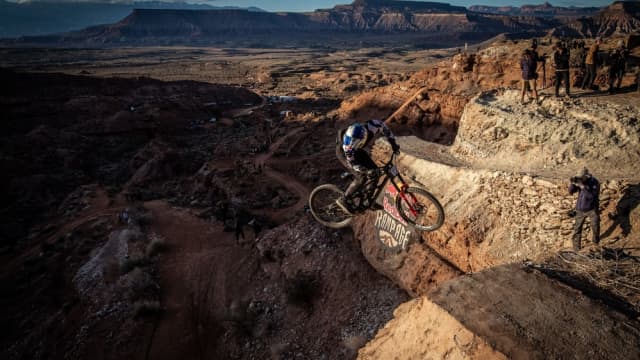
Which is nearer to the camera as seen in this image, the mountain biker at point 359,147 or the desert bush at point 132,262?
the mountain biker at point 359,147

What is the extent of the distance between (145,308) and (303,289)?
5387 millimetres

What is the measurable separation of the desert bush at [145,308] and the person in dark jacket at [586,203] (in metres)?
12.3

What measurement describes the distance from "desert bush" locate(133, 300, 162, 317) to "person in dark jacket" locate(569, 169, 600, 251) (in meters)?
12.3

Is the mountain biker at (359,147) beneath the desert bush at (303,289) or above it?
above

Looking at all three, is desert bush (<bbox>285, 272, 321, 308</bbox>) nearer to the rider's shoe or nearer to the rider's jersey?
the rider's shoe

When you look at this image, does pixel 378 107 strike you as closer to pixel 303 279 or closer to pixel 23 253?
A: pixel 303 279

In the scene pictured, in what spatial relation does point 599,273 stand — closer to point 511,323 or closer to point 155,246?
point 511,323

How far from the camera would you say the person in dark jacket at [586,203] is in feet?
23.9

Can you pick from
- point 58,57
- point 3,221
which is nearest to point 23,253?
point 3,221

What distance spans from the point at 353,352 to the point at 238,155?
21.4 metres

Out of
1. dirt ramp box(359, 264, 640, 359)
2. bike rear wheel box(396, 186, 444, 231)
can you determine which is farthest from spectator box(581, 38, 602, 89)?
dirt ramp box(359, 264, 640, 359)

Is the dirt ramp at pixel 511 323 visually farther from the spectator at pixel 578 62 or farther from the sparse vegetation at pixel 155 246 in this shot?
the sparse vegetation at pixel 155 246

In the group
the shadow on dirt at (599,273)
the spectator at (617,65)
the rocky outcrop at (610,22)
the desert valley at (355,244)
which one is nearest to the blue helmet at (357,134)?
the desert valley at (355,244)

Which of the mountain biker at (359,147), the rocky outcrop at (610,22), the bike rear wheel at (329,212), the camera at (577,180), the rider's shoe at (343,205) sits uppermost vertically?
the rocky outcrop at (610,22)
